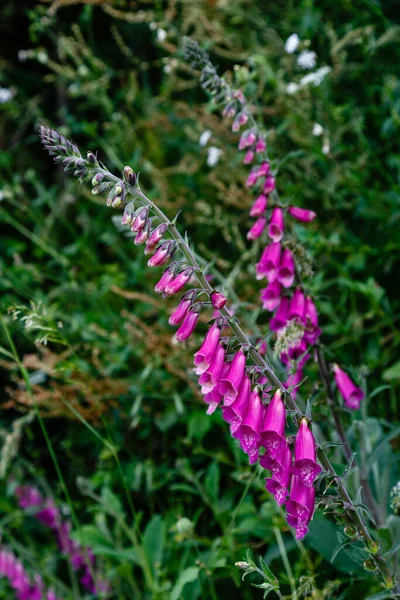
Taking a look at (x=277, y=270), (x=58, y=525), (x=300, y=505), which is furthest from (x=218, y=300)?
(x=58, y=525)

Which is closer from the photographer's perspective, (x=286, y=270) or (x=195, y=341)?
→ (x=286, y=270)

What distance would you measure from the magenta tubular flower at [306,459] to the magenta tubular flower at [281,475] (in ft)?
0.08

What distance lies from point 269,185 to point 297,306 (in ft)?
1.21

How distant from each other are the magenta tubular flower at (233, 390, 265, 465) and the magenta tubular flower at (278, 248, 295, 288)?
1.79ft

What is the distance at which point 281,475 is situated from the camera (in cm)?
120

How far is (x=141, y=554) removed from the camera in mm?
1863

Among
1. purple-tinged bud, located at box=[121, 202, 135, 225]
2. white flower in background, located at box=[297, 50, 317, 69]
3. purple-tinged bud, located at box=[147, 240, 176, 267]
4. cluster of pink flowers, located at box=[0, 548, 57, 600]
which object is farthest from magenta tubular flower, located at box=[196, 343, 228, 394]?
white flower in background, located at box=[297, 50, 317, 69]

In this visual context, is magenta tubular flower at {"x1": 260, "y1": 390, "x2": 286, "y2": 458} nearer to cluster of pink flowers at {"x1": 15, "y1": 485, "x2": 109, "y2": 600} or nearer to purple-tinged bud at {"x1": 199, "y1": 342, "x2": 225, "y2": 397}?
purple-tinged bud at {"x1": 199, "y1": 342, "x2": 225, "y2": 397}

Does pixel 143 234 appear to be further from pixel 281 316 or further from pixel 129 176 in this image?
pixel 281 316

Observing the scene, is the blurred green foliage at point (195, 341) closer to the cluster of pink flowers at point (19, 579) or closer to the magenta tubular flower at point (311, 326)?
the cluster of pink flowers at point (19, 579)

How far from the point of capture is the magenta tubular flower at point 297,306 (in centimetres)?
167

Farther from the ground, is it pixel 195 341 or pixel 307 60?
pixel 307 60

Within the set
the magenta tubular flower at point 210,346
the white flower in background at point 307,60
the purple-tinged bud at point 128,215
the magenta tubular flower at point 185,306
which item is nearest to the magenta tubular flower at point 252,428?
the magenta tubular flower at point 210,346

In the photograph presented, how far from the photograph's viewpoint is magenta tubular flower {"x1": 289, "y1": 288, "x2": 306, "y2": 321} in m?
1.67
